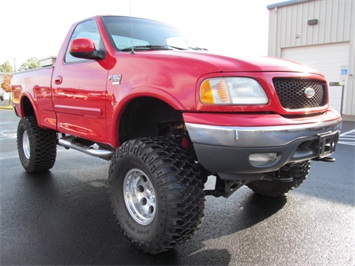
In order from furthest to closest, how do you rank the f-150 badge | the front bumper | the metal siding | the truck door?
the metal siding
the truck door
the f-150 badge
the front bumper

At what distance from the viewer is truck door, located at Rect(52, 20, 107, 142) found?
3264mm

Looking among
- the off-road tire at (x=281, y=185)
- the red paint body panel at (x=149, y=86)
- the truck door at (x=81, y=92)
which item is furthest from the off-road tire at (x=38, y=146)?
the off-road tire at (x=281, y=185)

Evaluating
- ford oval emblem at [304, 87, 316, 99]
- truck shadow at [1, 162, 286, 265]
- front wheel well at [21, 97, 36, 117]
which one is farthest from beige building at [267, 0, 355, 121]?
front wheel well at [21, 97, 36, 117]

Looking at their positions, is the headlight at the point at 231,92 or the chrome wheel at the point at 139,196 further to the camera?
the chrome wheel at the point at 139,196

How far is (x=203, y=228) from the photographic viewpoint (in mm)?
3213

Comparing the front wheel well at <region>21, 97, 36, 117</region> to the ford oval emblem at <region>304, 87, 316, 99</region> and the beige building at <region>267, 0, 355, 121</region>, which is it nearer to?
the ford oval emblem at <region>304, 87, 316, 99</region>

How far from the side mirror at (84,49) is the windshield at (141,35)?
22cm

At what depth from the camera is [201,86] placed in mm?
2365

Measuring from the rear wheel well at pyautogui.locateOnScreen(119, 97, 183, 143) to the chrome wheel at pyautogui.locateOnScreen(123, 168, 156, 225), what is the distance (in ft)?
1.52

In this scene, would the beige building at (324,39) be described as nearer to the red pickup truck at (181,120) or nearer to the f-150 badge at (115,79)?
the red pickup truck at (181,120)

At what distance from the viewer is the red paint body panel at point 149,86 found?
235cm

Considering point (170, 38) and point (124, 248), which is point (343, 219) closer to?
point (124, 248)

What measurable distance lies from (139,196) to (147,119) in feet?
2.75

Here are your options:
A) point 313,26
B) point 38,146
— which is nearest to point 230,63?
point 38,146
